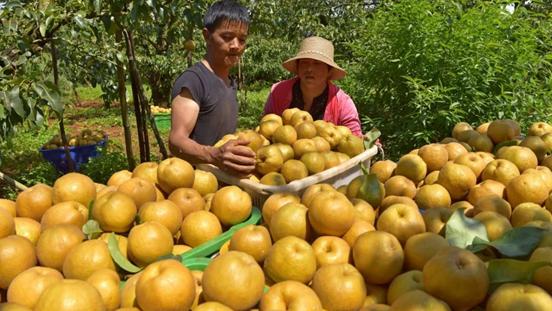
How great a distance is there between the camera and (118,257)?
1629 mm

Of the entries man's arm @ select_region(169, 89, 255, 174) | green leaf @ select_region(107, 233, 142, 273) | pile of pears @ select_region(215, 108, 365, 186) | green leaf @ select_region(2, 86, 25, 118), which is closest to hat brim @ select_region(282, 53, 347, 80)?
pile of pears @ select_region(215, 108, 365, 186)

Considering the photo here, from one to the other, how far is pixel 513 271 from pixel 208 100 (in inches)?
89.5

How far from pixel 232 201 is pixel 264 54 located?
18902 millimetres

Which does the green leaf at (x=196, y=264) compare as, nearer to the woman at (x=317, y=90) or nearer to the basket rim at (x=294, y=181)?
the basket rim at (x=294, y=181)

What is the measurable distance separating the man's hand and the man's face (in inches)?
40.6

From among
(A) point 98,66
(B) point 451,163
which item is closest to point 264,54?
(A) point 98,66

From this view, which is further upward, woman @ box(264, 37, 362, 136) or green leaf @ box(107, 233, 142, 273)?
woman @ box(264, 37, 362, 136)

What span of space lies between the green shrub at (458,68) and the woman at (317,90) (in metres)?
1.17

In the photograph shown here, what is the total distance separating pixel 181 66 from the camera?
1231 centimetres

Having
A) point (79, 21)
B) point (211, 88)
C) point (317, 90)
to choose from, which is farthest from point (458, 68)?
point (79, 21)

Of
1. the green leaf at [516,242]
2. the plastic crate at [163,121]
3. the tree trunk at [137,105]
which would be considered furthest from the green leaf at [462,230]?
the plastic crate at [163,121]

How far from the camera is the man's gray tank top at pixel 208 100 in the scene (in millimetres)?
3059

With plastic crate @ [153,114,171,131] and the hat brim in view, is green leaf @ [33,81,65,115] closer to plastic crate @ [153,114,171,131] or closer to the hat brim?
the hat brim

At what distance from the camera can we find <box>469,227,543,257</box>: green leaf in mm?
1515
